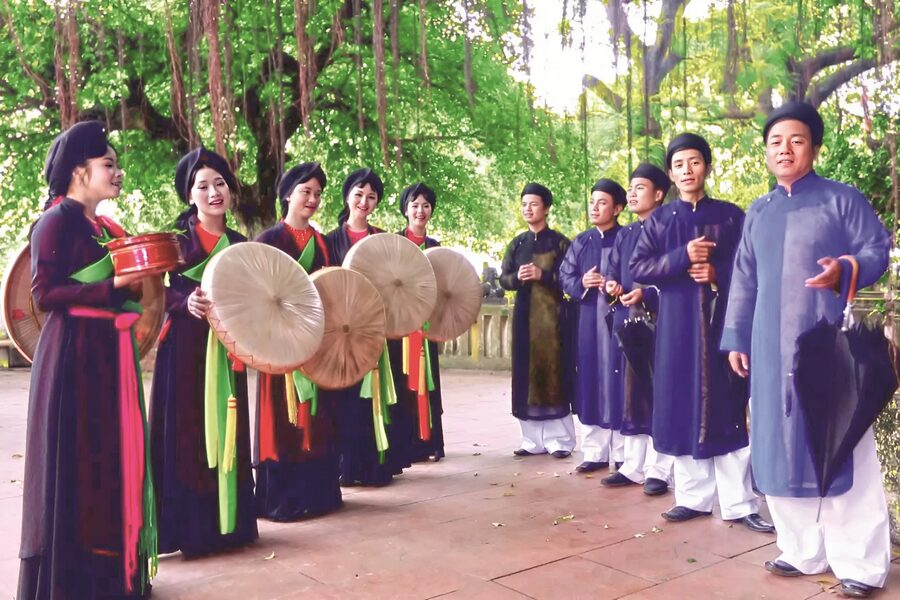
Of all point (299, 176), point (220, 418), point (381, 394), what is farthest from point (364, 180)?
point (220, 418)

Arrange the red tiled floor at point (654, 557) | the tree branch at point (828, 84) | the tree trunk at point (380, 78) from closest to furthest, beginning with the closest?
the tree trunk at point (380, 78)
the red tiled floor at point (654, 557)
the tree branch at point (828, 84)

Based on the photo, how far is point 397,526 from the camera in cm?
386

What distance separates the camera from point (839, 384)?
2.89 m

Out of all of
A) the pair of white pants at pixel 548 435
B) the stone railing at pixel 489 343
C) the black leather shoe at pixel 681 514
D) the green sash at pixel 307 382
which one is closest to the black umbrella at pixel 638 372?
the black leather shoe at pixel 681 514

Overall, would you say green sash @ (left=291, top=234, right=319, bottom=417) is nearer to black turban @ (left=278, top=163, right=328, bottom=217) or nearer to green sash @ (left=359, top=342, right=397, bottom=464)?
black turban @ (left=278, top=163, right=328, bottom=217)

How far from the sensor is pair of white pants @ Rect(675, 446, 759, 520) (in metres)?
3.82

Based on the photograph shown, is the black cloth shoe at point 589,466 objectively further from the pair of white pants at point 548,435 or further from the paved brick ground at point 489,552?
the pair of white pants at point 548,435

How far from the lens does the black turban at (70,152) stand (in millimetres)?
2740

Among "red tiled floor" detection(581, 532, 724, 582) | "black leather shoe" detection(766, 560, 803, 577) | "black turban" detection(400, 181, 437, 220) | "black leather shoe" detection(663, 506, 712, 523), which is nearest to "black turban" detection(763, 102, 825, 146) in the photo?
"black leather shoe" detection(766, 560, 803, 577)

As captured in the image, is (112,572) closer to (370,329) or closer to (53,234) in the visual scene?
(53,234)

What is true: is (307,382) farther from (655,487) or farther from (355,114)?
(355,114)

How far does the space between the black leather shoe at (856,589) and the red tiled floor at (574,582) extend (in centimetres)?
66

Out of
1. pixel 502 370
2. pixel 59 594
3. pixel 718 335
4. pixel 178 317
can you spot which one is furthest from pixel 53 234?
pixel 502 370

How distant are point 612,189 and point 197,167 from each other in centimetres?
262
